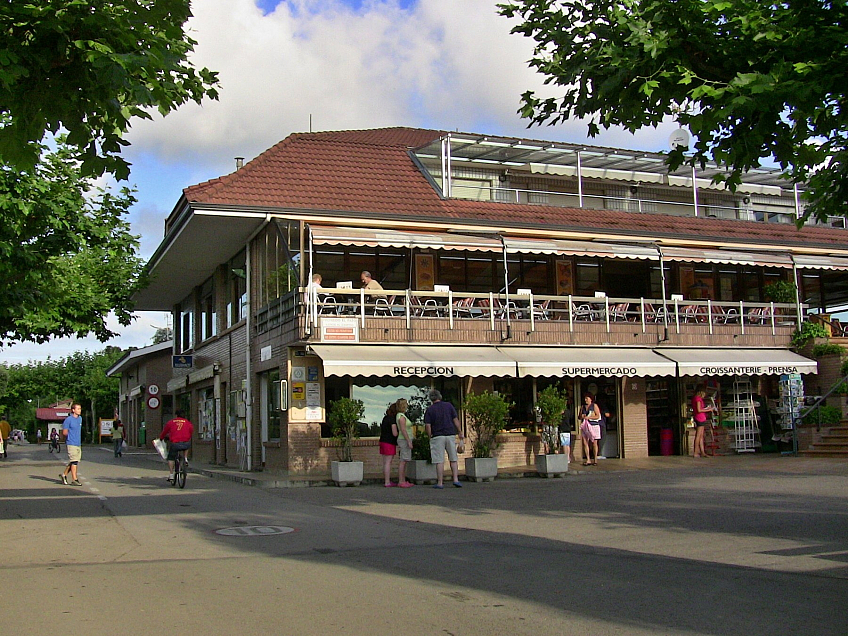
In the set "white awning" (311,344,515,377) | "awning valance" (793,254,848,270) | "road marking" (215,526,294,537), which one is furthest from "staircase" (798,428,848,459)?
"road marking" (215,526,294,537)

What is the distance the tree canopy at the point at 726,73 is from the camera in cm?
784

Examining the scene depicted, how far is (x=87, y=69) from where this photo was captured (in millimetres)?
6496

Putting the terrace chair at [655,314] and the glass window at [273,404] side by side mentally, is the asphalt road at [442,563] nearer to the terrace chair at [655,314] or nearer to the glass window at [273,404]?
the glass window at [273,404]

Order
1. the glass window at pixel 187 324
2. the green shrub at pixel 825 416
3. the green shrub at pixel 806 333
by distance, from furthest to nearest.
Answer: the glass window at pixel 187 324, the green shrub at pixel 806 333, the green shrub at pixel 825 416

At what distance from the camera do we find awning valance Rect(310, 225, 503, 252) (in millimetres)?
18797

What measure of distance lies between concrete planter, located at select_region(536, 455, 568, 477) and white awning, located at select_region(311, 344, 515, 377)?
207 centimetres

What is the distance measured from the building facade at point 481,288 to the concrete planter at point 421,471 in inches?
81.3

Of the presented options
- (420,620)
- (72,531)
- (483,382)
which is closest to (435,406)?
(483,382)

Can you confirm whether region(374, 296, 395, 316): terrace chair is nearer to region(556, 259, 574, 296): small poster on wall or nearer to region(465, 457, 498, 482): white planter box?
region(465, 457, 498, 482): white planter box

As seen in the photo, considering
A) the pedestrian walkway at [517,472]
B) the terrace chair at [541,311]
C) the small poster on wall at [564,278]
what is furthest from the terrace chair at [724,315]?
the terrace chair at [541,311]

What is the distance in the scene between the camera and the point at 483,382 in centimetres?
2123

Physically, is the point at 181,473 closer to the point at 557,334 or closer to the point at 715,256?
the point at 557,334

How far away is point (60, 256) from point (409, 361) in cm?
962

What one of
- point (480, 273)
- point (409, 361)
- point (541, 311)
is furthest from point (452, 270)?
point (409, 361)
